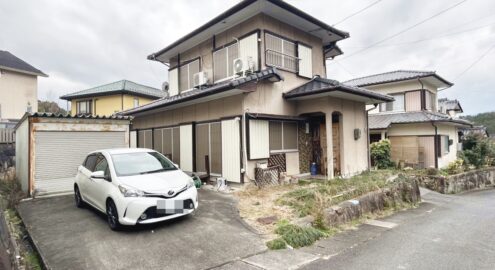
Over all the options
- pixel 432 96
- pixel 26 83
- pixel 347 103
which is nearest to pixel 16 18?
pixel 347 103

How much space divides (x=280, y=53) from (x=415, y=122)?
34.9ft

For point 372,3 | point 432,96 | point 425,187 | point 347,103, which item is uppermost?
point 372,3

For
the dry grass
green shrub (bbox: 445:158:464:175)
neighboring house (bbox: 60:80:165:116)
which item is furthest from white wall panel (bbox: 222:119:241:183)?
neighboring house (bbox: 60:80:165:116)

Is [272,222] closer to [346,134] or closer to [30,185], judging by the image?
[346,134]

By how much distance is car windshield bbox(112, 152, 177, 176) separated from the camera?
5.15 m

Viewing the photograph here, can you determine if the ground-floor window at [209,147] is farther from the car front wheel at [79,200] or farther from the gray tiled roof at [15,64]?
the gray tiled roof at [15,64]

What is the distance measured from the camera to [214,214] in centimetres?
575

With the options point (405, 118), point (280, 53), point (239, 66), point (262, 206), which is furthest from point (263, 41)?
point (405, 118)

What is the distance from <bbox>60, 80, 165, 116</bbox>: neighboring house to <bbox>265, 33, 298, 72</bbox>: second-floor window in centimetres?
1651

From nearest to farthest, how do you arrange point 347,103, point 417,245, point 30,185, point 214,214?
point 417,245
point 214,214
point 30,185
point 347,103

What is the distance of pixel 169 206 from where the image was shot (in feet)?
15.4

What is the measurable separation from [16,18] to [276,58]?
9523mm

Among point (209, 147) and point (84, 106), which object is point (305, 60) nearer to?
point (209, 147)

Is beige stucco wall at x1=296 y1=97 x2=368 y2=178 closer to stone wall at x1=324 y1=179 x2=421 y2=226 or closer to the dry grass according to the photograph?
stone wall at x1=324 y1=179 x2=421 y2=226
